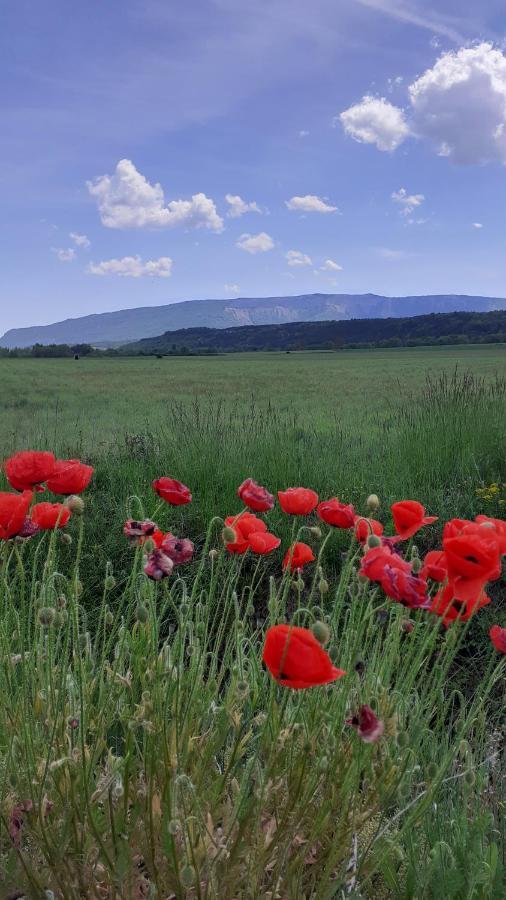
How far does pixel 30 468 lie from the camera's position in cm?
185

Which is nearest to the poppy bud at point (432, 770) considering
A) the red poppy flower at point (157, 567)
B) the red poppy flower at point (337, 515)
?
the red poppy flower at point (337, 515)

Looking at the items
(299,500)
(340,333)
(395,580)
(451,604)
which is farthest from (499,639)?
(340,333)

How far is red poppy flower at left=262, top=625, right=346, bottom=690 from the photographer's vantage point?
1.17 m

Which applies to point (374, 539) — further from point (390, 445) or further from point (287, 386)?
point (287, 386)

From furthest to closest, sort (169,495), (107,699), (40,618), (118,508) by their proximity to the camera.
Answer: (118,508) → (169,495) → (107,699) → (40,618)

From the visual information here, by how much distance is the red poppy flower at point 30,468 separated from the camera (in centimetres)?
185

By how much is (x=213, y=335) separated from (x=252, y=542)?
153 m

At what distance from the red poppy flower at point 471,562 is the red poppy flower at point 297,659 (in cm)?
37

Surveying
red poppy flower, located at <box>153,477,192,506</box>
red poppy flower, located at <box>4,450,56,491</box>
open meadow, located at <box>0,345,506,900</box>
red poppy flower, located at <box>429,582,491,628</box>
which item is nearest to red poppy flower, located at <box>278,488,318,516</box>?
open meadow, located at <box>0,345,506,900</box>

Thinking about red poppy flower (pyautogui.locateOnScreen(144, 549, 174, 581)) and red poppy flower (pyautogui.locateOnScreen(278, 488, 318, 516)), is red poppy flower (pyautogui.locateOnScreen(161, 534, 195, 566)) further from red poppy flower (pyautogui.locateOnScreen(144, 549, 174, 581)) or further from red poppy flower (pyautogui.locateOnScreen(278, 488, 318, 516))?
red poppy flower (pyautogui.locateOnScreen(278, 488, 318, 516))

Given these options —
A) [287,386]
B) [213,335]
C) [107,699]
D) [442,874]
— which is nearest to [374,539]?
[442,874]

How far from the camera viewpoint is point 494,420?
6.96 m

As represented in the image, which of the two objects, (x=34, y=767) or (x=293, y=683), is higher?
(x=293, y=683)

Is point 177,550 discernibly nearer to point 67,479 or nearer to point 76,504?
point 76,504
